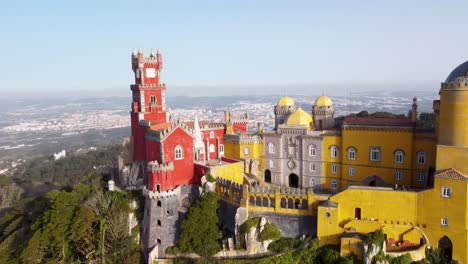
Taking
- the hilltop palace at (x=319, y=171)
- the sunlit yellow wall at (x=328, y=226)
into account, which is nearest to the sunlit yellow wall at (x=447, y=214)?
the hilltop palace at (x=319, y=171)

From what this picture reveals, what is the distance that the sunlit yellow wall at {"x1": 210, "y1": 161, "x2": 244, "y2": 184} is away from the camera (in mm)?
37741

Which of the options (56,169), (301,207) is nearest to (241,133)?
(301,207)

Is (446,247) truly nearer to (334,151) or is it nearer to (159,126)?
(334,151)

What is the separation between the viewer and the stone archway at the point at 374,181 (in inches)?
1530

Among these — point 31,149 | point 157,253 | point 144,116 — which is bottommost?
point 31,149

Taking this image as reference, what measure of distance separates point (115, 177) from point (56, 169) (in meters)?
54.5

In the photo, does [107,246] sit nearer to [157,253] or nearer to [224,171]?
[157,253]

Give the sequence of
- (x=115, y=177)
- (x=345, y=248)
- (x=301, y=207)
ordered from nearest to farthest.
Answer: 1. (x=345, y=248)
2. (x=301, y=207)
3. (x=115, y=177)

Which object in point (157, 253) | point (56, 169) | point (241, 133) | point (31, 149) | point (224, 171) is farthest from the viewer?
point (31, 149)

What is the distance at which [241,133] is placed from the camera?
4478 centimetres

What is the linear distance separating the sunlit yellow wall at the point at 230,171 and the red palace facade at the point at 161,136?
1860 mm

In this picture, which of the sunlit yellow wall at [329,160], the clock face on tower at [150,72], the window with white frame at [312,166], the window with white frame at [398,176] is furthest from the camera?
the clock face on tower at [150,72]

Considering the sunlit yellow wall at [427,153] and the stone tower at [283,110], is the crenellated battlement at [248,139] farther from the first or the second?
the sunlit yellow wall at [427,153]

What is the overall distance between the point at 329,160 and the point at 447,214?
13.7 meters
